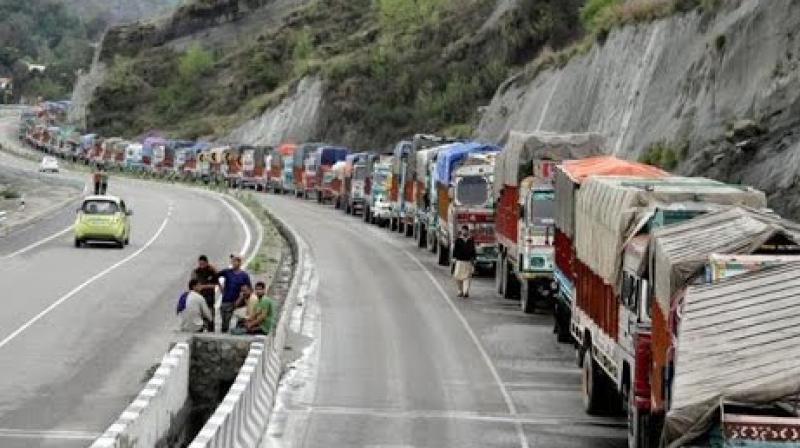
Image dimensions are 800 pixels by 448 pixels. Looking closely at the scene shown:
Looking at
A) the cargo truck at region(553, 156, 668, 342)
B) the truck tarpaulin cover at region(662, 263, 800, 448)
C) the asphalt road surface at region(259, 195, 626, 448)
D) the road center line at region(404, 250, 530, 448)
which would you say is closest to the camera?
the truck tarpaulin cover at region(662, 263, 800, 448)

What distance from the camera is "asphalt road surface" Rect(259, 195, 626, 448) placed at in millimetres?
19281

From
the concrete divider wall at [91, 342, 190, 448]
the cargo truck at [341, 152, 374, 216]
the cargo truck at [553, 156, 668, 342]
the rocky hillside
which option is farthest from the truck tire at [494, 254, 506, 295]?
the rocky hillside

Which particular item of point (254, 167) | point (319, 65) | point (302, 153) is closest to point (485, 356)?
point (302, 153)

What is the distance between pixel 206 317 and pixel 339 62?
3926 inches

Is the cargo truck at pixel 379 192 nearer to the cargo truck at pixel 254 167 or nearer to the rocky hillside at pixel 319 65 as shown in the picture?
the rocky hillside at pixel 319 65

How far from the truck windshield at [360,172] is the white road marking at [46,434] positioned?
54460 mm

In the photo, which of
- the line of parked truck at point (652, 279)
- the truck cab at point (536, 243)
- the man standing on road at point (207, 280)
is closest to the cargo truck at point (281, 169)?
the line of parked truck at point (652, 279)

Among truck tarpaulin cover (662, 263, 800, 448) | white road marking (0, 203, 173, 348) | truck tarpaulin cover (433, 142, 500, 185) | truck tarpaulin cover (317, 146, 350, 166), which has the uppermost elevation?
truck tarpaulin cover (433, 142, 500, 185)

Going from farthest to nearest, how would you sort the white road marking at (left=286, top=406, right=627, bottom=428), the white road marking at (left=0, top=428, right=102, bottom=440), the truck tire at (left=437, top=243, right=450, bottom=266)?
the truck tire at (left=437, top=243, right=450, bottom=266) → the white road marking at (left=286, top=406, right=627, bottom=428) → the white road marking at (left=0, top=428, right=102, bottom=440)

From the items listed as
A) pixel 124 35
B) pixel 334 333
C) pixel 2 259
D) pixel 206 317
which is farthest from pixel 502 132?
pixel 124 35

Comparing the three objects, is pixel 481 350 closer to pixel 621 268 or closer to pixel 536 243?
pixel 536 243

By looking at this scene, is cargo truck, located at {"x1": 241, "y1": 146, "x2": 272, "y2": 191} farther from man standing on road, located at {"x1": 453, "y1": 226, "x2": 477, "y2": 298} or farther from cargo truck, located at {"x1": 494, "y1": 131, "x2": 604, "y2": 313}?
man standing on road, located at {"x1": 453, "y1": 226, "x2": 477, "y2": 298}

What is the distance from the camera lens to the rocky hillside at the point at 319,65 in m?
102

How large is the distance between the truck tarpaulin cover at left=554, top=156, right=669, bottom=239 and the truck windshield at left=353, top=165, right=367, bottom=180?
144ft
